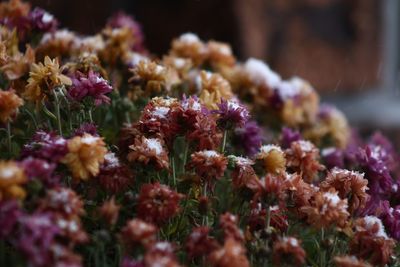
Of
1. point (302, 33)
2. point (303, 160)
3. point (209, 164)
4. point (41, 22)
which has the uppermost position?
point (302, 33)

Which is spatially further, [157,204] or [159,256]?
[157,204]

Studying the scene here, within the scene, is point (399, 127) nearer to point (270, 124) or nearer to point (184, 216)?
point (270, 124)

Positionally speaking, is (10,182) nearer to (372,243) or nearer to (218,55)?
(372,243)

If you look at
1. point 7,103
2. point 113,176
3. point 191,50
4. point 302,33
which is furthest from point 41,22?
point 302,33

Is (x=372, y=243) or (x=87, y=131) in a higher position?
(x=87, y=131)

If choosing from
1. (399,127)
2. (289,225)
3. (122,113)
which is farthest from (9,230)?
(399,127)

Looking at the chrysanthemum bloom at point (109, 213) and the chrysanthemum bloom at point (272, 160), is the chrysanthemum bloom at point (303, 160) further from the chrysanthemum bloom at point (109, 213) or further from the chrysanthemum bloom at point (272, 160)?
the chrysanthemum bloom at point (109, 213)

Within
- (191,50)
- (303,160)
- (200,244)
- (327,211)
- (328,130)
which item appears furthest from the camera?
(328,130)
